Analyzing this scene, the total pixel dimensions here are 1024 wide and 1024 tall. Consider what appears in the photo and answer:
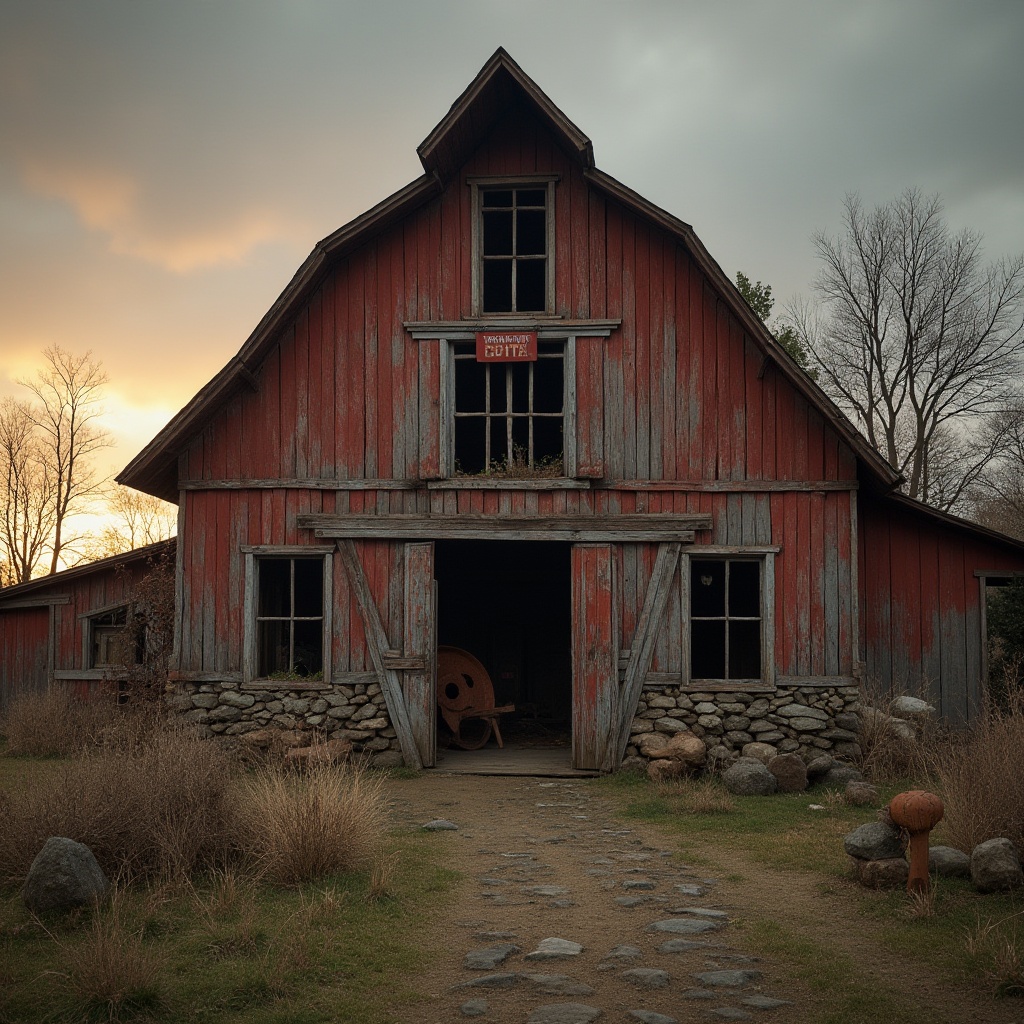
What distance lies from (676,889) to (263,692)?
7.42 metres

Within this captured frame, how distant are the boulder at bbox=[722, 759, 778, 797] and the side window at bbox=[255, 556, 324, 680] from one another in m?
5.44

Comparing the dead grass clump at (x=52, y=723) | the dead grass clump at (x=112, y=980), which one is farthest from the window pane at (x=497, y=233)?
the dead grass clump at (x=112, y=980)

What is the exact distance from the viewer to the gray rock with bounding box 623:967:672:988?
5.59 meters

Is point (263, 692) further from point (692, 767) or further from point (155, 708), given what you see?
point (692, 767)

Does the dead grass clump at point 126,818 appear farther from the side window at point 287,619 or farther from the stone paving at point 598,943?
the side window at point 287,619

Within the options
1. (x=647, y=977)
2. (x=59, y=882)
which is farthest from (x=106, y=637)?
(x=647, y=977)

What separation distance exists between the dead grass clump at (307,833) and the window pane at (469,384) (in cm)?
895

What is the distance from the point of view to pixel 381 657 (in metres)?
13.5

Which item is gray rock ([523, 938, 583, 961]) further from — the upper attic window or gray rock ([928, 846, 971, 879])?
the upper attic window

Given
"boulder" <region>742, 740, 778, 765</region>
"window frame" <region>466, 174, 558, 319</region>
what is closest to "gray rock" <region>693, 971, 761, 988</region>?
"boulder" <region>742, 740, 778, 765</region>

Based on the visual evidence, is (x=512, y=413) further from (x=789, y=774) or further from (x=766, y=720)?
(x=789, y=774)

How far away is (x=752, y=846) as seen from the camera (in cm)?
920

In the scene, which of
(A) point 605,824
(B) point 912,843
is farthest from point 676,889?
(A) point 605,824

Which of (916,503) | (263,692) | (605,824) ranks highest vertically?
(916,503)
